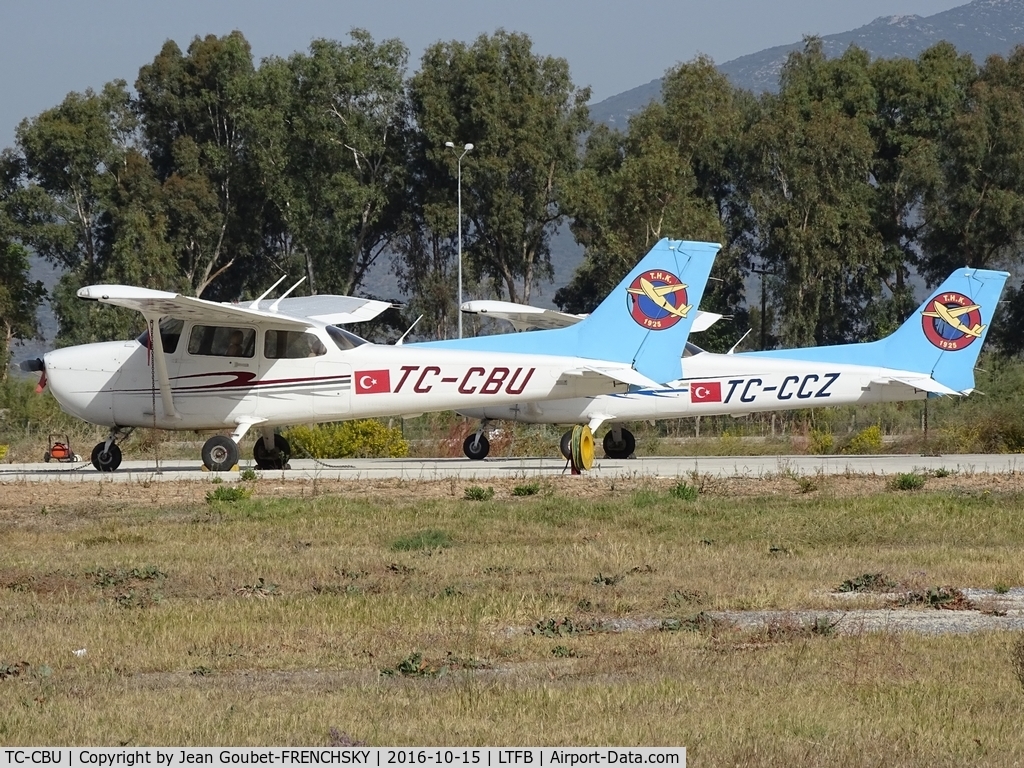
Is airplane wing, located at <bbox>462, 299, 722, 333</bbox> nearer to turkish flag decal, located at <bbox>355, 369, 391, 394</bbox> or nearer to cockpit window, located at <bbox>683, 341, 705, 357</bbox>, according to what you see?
cockpit window, located at <bbox>683, 341, 705, 357</bbox>

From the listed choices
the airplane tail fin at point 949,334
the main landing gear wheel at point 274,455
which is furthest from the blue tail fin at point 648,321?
the airplane tail fin at point 949,334

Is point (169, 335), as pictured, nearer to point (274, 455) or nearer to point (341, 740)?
point (274, 455)

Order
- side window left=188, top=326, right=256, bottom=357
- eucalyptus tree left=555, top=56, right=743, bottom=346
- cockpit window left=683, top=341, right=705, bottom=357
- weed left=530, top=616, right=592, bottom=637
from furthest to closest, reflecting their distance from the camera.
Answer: eucalyptus tree left=555, top=56, right=743, bottom=346
cockpit window left=683, top=341, right=705, bottom=357
side window left=188, top=326, right=256, bottom=357
weed left=530, top=616, right=592, bottom=637

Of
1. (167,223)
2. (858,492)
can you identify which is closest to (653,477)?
(858,492)

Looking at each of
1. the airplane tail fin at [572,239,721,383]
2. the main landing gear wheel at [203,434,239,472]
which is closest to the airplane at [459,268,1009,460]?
the airplane tail fin at [572,239,721,383]

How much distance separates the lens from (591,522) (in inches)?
581

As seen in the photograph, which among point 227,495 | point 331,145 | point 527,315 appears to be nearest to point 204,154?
point 331,145

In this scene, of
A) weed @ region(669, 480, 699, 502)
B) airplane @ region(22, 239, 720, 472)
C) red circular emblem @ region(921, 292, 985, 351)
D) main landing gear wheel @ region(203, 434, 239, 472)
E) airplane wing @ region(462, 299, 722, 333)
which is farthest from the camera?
airplane wing @ region(462, 299, 722, 333)

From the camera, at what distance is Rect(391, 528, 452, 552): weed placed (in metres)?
13.1

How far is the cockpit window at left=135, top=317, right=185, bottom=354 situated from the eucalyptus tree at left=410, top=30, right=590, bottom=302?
37115 mm

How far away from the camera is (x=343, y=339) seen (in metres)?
21.8

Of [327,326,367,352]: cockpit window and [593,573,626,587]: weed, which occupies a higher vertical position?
[327,326,367,352]: cockpit window

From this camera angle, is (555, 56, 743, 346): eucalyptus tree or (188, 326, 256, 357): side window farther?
(555, 56, 743, 346): eucalyptus tree

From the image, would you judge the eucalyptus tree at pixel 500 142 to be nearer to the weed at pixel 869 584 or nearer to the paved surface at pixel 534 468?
the paved surface at pixel 534 468
